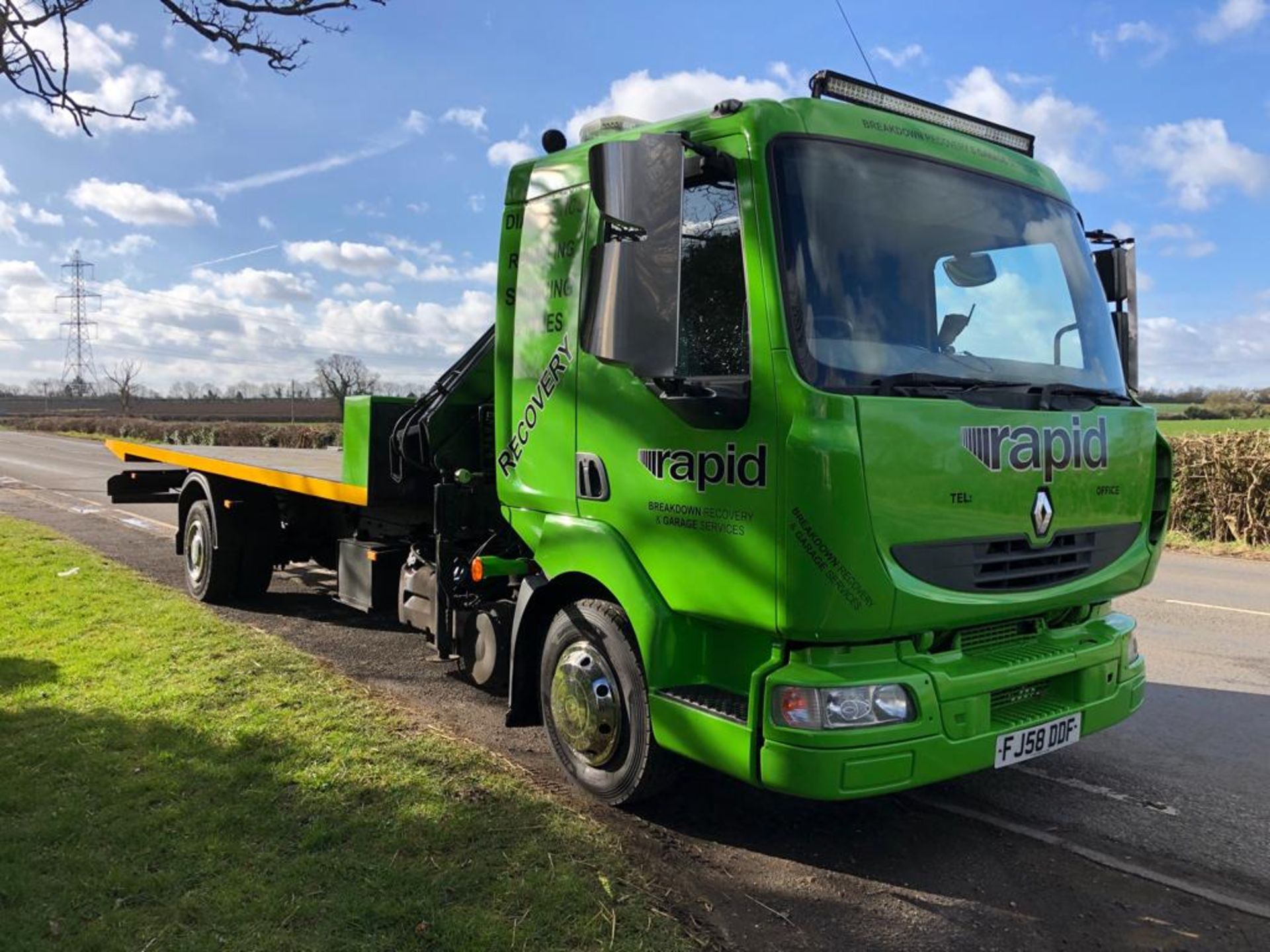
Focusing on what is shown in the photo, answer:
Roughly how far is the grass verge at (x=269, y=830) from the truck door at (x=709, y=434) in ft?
3.62

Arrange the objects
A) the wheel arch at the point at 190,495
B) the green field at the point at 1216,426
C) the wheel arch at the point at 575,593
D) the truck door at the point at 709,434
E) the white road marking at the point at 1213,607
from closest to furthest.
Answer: the truck door at the point at 709,434
the wheel arch at the point at 575,593
the wheel arch at the point at 190,495
the white road marking at the point at 1213,607
the green field at the point at 1216,426

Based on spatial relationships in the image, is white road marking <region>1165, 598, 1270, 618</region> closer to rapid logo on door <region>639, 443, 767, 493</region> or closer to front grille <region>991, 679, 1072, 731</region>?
front grille <region>991, 679, 1072, 731</region>

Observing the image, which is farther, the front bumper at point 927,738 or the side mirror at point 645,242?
the side mirror at point 645,242

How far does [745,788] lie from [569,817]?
3.13ft

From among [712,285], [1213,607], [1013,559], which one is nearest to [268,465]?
[712,285]

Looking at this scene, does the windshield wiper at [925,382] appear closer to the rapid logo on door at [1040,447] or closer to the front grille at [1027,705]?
the rapid logo on door at [1040,447]

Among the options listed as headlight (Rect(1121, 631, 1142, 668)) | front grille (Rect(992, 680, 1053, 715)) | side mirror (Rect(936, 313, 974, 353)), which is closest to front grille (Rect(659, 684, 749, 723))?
front grille (Rect(992, 680, 1053, 715))

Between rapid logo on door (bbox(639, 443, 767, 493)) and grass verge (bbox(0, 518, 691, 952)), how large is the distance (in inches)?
56.0

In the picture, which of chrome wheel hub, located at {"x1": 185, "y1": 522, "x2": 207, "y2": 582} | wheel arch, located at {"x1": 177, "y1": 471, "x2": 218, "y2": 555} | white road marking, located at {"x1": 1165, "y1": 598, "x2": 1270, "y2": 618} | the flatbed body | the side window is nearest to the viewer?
the side window

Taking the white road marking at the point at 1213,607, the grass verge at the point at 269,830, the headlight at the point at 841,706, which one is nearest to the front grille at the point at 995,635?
the headlight at the point at 841,706

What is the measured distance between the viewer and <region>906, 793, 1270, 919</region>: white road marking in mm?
3162

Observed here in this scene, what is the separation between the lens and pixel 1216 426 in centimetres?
Result: 1507

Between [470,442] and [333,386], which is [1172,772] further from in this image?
[333,386]

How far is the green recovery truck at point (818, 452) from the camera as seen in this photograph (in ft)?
9.87
